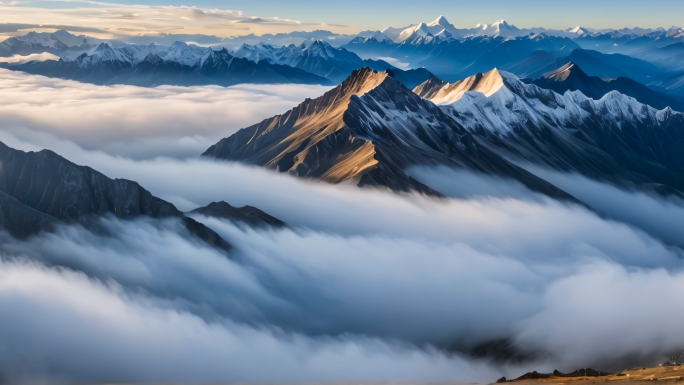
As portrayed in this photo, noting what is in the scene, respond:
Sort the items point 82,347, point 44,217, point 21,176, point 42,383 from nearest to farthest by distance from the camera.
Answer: point 42,383, point 82,347, point 44,217, point 21,176

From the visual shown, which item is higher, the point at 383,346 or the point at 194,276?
the point at 194,276

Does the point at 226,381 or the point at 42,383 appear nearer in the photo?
the point at 42,383

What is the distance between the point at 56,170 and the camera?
190500 mm

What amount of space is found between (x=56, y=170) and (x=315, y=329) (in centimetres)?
8211

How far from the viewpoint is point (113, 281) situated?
17525 cm

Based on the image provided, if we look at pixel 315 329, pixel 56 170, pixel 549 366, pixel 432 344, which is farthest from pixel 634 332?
pixel 56 170

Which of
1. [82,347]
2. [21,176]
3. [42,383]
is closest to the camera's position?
[42,383]

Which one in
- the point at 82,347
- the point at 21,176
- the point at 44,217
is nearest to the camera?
the point at 82,347

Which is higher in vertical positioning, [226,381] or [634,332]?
[634,332]

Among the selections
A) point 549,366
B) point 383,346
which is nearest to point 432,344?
point 383,346

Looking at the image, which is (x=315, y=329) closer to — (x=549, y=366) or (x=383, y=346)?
(x=383, y=346)

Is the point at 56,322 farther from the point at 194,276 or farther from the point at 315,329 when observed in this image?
the point at 315,329

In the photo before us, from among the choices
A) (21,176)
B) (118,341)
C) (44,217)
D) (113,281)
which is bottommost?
(118,341)

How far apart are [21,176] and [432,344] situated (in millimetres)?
119272
